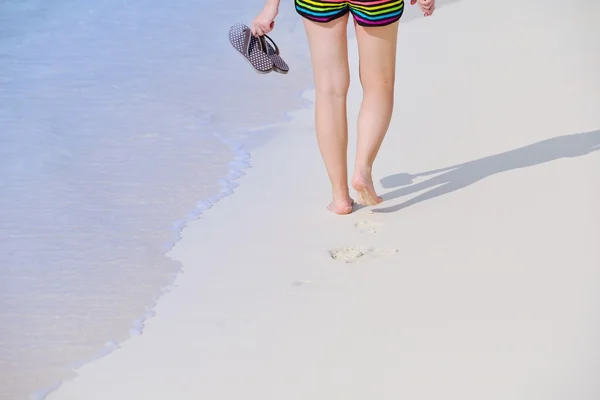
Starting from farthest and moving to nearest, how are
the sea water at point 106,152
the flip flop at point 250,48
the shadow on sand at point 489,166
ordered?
the shadow on sand at point 489,166, the flip flop at point 250,48, the sea water at point 106,152

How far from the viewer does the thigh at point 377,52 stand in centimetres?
385

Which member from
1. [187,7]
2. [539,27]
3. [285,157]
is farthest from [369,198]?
[187,7]

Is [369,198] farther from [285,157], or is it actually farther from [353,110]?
[353,110]

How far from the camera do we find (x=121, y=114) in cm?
553

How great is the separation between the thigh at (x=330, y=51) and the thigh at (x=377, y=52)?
6 cm

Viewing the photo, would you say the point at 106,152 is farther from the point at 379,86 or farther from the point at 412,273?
the point at 412,273

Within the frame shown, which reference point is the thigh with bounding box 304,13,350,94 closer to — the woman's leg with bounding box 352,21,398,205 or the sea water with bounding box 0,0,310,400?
the woman's leg with bounding box 352,21,398,205

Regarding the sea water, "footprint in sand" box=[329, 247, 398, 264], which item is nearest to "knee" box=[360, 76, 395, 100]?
"footprint in sand" box=[329, 247, 398, 264]

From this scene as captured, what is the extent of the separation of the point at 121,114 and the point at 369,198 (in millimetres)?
1911

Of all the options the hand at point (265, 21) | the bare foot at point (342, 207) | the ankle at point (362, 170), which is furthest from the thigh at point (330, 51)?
the bare foot at point (342, 207)

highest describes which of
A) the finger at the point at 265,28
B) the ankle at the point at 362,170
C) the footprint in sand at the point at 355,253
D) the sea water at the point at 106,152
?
the finger at the point at 265,28

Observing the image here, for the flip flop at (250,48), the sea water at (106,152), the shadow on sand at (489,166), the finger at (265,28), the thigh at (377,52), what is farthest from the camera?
the shadow on sand at (489,166)

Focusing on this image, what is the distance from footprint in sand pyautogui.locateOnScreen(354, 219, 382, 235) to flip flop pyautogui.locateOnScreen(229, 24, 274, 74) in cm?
68

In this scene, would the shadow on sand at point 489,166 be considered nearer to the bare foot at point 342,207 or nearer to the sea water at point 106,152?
the bare foot at point 342,207
